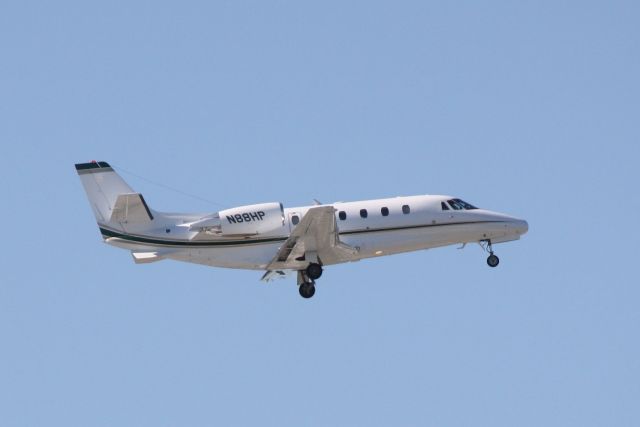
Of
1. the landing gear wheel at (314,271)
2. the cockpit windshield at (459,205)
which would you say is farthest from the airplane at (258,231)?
the cockpit windshield at (459,205)

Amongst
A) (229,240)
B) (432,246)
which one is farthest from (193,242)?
(432,246)

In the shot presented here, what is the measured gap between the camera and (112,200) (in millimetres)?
48219

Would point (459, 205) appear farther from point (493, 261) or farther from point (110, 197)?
point (110, 197)

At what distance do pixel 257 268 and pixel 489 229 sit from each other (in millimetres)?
7788

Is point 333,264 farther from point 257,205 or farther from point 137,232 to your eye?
point 137,232

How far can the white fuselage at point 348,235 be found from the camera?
47938 millimetres

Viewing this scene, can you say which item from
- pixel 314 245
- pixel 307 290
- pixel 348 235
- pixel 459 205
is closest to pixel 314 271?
pixel 307 290

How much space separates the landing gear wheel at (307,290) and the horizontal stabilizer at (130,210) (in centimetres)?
501

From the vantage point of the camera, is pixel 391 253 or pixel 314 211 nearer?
pixel 314 211

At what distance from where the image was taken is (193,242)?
4812 centimetres

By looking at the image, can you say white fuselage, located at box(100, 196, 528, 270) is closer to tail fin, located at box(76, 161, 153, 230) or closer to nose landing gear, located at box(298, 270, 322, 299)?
tail fin, located at box(76, 161, 153, 230)

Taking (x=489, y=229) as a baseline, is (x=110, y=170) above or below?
above

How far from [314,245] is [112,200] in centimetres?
619

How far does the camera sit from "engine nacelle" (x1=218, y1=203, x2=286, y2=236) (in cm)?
4797
